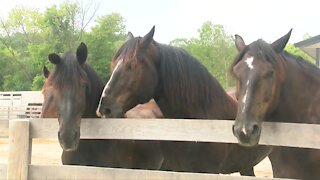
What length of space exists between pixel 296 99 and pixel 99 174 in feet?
5.65

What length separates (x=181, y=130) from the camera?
336 cm

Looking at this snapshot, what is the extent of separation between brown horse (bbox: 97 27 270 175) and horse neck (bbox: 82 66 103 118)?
0.85 feet

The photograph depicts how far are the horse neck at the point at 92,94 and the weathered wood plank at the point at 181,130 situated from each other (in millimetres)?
377

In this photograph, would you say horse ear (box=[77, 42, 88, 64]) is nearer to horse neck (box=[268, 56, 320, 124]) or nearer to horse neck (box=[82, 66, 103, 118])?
horse neck (box=[82, 66, 103, 118])

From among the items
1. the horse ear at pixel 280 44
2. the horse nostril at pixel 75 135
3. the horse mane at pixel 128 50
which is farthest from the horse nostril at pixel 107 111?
the horse ear at pixel 280 44

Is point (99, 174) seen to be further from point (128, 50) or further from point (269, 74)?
point (269, 74)

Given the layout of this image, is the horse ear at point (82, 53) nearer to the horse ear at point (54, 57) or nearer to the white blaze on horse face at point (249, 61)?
the horse ear at point (54, 57)

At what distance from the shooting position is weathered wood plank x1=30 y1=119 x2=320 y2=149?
2922mm

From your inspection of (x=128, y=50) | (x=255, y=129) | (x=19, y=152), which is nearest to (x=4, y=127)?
(x=19, y=152)

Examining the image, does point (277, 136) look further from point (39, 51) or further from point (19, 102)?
point (39, 51)

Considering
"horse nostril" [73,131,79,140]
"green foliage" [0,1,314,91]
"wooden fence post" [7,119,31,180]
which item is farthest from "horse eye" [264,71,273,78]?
"green foliage" [0,1,314,91]

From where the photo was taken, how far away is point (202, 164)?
4.01m

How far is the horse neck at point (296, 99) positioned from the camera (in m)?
3.46

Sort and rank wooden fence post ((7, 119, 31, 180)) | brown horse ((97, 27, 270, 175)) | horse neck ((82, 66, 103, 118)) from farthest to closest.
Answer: horse neck ((82, 66, 103, 118))
brown horse ((97, 27, 270, 175))
wooden fence post ((7, 119, 31, 180))
